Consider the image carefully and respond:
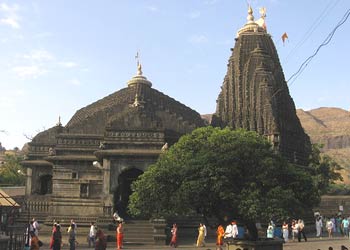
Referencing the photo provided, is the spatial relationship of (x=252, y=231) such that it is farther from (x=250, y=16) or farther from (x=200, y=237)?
(x=250, y=16)

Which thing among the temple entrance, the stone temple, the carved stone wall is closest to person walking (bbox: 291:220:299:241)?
the stone temple

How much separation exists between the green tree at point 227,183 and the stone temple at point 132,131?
43.1 feet

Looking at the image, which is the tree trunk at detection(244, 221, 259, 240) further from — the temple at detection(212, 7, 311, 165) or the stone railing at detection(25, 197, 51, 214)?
the temple at detection(212, 7, 311, 165)

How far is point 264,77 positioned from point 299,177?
31348mm

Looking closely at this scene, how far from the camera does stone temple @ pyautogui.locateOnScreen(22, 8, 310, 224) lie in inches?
1265

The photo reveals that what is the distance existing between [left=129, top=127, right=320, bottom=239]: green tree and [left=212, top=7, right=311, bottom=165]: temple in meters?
28.1

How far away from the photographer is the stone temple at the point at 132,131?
32.1 m

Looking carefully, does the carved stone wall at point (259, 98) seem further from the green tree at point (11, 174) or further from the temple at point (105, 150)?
the green tree at point (11, 174)

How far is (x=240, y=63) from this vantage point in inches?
2012

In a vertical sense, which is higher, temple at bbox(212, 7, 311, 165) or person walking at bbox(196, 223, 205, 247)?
temple at bbox(212, 7, 311, 165)

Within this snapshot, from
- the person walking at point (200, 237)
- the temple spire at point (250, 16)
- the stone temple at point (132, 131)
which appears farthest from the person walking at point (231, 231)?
the temple spire at point (250, 16)

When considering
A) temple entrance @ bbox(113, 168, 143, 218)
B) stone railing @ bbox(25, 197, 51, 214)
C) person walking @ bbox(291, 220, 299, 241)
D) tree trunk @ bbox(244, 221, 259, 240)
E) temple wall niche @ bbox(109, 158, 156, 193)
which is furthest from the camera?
stone railing @ bbox(25, 197, 51, 214)

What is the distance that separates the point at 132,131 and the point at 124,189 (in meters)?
5.23

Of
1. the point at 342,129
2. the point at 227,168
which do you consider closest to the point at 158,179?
the point at 227,168
